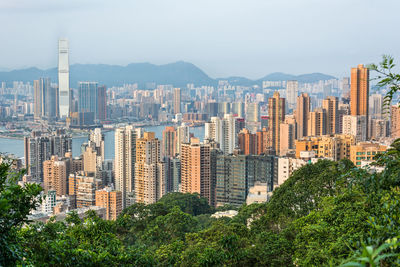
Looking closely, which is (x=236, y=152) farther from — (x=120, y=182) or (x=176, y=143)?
(x=176, y=143)

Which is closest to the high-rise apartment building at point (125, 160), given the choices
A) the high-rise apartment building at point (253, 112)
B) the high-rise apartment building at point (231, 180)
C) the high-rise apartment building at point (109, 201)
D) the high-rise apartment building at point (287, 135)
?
the high-rise apartment building at point (109, 201)

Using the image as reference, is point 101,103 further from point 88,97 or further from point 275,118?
point 275,118

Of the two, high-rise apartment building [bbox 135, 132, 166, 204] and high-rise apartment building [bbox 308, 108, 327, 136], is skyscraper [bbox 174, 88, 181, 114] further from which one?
high-rise apartment building [bbox 135, 132, 166, 204]

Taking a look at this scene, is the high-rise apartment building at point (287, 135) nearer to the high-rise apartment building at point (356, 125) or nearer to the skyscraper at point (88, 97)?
the high-rise apartment building at point (356, 125)

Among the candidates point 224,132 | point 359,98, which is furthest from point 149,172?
point 359,98

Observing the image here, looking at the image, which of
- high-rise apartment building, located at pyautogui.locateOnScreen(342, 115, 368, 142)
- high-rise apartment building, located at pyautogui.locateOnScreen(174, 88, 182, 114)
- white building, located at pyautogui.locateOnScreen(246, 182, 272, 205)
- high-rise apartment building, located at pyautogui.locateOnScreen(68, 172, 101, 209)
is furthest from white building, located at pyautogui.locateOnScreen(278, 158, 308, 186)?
high-rise apartment building, located at pyautogui.locateOnScreen(174, 88, 182, 114)

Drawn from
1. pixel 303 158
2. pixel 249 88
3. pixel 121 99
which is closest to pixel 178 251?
pixel 303 158

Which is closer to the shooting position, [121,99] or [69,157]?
[69,157]
